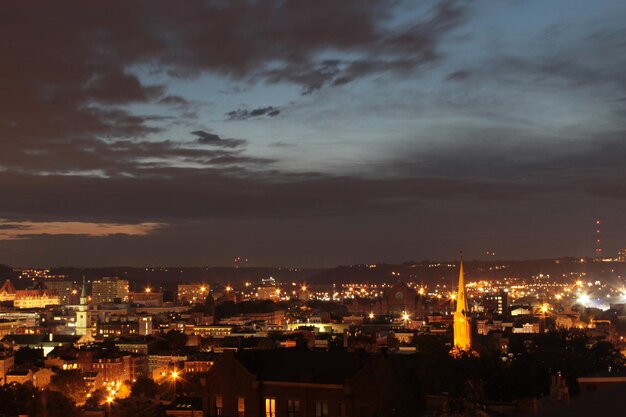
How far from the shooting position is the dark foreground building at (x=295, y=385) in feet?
99.0

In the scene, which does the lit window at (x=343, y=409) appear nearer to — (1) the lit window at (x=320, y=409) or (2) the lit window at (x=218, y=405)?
(1) the lit window at (x=320, y=409)

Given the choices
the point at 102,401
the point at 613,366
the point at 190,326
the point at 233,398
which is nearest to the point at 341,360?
the point at 233,398

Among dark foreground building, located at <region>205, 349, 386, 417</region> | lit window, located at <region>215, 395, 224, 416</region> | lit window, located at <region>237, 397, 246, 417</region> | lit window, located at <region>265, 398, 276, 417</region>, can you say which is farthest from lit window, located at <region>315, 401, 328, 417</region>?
lit window, located at <region>215, 395, 224, 416</region>

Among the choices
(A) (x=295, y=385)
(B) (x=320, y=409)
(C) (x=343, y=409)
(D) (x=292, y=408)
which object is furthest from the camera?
(D) (x=292, y=408)

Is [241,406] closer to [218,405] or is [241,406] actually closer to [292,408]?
[218,405]

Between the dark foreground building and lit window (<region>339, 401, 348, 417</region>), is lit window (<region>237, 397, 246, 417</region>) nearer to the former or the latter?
the dark foreground building

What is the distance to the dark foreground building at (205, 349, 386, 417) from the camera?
30.2 m

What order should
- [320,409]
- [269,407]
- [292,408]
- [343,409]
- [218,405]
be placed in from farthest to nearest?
[218,405] < [269,407] < [292,408] < [320,409] < [343,409]

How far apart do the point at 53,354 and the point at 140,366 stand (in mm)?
14123

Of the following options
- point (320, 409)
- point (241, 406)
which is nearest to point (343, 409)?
point (320, 409)

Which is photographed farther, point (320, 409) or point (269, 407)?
point (269, 407)

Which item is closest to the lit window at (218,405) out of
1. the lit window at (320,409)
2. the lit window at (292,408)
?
the lit window at (292,408)

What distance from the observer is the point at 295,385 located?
31500mm

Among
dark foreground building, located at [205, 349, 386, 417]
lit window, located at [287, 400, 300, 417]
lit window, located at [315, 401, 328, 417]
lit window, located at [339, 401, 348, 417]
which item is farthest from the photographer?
lit window, located at [287, 400, 300, 417]
